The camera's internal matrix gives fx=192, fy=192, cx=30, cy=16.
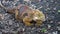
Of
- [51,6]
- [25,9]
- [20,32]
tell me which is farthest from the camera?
[51,6]

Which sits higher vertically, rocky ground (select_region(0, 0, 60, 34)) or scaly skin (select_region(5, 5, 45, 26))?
scaly skin (select_region(5, 5, 45, 26))

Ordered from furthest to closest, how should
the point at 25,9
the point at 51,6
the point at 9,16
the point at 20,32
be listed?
the point at 51,6
the point at 9,16
the point at 25,9
the point at 20,32

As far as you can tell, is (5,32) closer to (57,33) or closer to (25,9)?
(25,9)

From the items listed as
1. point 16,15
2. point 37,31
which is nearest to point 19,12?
point 16,15

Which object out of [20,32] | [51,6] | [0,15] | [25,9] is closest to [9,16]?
[0,15]

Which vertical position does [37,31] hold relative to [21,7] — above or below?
below

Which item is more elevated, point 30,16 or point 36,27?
point 30,16

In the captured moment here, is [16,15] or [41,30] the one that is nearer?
[41,30]

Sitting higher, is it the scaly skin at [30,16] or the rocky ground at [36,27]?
the scaly skin at [30,16]

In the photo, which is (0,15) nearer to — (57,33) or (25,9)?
(25,9)
